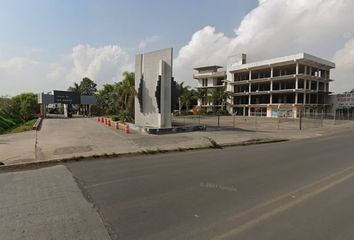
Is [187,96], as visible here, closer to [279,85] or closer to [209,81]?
[209,81]

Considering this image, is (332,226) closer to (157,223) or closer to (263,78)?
(157,223)

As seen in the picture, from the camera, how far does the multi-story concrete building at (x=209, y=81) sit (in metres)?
80.0

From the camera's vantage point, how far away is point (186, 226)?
473cm

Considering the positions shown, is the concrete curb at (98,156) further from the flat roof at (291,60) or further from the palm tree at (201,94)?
the palm tree at (201,94)

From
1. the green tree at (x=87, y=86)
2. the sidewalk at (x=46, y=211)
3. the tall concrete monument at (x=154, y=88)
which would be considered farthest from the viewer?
the green tree at (x=87, y=86)

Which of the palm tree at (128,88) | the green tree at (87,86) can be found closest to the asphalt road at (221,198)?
the palm tree at (128,88)

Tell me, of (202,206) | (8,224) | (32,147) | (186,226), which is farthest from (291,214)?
(32,147)

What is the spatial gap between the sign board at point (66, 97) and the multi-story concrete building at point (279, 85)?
41.6 meters

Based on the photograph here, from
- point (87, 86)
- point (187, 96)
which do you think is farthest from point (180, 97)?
point (87, 86)

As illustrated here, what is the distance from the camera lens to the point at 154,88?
25562mm

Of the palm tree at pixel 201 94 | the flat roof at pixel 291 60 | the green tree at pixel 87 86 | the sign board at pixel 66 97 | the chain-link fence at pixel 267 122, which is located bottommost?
the chain-link fence at pixel 267 122

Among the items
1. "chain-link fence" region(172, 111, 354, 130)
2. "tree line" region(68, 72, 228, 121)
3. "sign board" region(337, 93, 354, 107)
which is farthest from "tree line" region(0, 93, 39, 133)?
"sign board" region(337, 93, 354, 107)

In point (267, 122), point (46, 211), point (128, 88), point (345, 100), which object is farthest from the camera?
point (345, 100)

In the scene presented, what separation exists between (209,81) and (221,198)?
83847mm
